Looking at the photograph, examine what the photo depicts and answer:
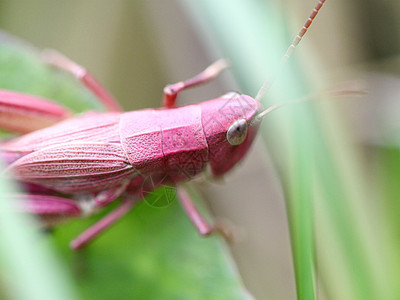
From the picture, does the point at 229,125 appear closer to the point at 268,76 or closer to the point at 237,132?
the point at 237,132

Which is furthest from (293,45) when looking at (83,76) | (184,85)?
(83,76)

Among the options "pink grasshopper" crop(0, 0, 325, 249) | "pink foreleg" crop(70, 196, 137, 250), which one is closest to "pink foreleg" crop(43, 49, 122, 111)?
"pink grasshopper" crop(0, 0, 325, 249)

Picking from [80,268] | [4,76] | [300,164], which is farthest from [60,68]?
[300,164]

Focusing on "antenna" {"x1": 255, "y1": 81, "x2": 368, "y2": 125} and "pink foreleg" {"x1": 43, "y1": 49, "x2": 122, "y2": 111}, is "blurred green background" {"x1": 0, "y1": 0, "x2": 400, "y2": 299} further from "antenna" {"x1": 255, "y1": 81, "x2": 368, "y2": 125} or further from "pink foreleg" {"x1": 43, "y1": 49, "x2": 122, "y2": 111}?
"pink foreleg" {"x1": 43, "y1": 49, "x2": 122, "y2": 111}

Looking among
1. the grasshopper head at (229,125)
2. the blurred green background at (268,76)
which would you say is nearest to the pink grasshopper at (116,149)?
the grasshopper head at (229,125)

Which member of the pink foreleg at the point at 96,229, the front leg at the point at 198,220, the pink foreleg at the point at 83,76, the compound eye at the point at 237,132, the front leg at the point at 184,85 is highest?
the pink foreleg at the point at 83,76

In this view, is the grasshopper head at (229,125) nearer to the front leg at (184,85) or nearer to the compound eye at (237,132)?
the compound eye at (237,132)

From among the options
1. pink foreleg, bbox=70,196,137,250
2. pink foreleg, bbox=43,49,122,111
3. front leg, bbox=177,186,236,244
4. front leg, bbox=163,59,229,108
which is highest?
pink foreleg, bbox=43,49,122,111
